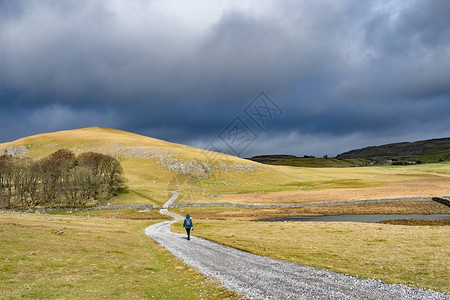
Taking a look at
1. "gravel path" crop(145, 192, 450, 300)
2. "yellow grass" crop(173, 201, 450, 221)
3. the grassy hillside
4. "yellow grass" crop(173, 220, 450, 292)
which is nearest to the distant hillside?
the grassy hillside

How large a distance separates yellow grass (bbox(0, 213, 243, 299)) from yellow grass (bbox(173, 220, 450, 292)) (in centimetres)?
1130

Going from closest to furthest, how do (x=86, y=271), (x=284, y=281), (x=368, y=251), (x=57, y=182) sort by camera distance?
(x=284, y=281)
(x=86, y=271)
(x=368, y=251)
(x=57, y=182)

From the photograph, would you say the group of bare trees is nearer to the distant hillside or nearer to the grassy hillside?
the grassy hillside

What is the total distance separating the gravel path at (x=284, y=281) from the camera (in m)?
18.6

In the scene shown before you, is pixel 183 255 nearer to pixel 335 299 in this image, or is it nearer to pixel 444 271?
pixel 335 299

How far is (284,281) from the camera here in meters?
21.9

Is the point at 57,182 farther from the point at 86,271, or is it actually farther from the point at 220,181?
the point at 86,271

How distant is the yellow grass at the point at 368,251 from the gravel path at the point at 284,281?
1.74m

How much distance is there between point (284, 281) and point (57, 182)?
391 ft

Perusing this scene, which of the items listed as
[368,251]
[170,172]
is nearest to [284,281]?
[368,251]

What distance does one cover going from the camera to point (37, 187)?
119250mm

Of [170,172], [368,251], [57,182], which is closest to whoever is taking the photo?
[368,251]

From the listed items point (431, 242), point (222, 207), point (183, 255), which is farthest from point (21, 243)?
point (222, 207)

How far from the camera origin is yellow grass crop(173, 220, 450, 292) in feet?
77.1
